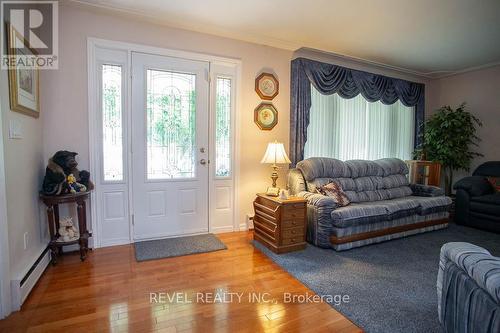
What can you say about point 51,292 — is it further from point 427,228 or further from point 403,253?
point 427,228

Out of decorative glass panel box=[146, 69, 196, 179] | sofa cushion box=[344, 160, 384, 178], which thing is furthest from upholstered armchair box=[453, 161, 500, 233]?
decorative glass panel box=[146, 69, 196, 179]

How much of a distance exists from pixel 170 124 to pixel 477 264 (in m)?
3.07

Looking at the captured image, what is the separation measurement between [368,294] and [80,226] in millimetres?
2737

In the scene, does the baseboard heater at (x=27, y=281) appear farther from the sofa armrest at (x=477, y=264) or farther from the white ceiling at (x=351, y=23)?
the sofa armrest at (x=477, y=264)

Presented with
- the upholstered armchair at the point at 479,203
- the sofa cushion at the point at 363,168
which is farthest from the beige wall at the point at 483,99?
the sofa cushion at the point at 363,168

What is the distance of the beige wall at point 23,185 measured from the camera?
1947 mm

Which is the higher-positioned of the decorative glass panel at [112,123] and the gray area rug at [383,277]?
the decorative glass panel at [112,123]

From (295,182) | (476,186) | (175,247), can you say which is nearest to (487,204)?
(476,186)

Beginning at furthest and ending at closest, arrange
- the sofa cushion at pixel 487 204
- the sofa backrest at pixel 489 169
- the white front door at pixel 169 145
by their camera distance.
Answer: the sofa backrest at pixel 489 169
the sofa cushion at pixel 487 204
the white front door at pixel 169 145

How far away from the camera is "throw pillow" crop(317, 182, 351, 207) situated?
3.38 metres

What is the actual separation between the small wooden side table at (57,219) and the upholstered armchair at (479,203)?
510 cm

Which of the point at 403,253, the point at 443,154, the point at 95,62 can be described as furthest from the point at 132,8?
the point at 443,154

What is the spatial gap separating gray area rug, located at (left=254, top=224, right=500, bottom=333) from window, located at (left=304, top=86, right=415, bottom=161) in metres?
1.69

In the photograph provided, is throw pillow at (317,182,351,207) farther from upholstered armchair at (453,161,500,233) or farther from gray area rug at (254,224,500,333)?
upholstered armchair at (453,161,500,233)
